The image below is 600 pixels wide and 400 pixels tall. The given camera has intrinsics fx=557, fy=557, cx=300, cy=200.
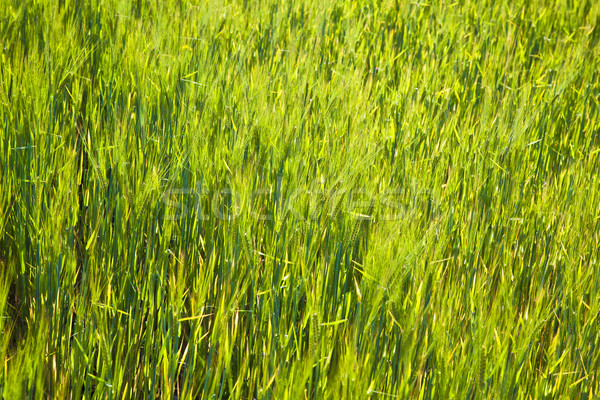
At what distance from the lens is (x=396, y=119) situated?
163cm

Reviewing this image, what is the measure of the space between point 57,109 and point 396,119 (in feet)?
3.07

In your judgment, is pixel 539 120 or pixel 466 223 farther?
pixel 539 120

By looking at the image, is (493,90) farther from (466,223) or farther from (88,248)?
(88,248)

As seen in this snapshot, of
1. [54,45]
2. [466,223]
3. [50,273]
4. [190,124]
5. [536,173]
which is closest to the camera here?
[50,273]

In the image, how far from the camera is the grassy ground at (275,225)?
91 centimetres

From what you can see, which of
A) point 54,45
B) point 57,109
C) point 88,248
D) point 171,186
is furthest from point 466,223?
point 54,45

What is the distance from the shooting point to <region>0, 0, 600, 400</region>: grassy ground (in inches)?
35.9

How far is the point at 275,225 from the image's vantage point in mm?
1142

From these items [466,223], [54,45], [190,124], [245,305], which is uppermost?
[54,45]

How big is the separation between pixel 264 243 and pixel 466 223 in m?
0.45

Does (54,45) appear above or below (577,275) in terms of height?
above

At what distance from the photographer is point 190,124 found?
1373mm

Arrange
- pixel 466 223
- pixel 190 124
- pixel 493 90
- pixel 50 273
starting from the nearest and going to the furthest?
pixel 50 273, pixel 466 223, pixel 190 124, pixel 493 90

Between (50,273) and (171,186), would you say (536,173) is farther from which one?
(50,273)
